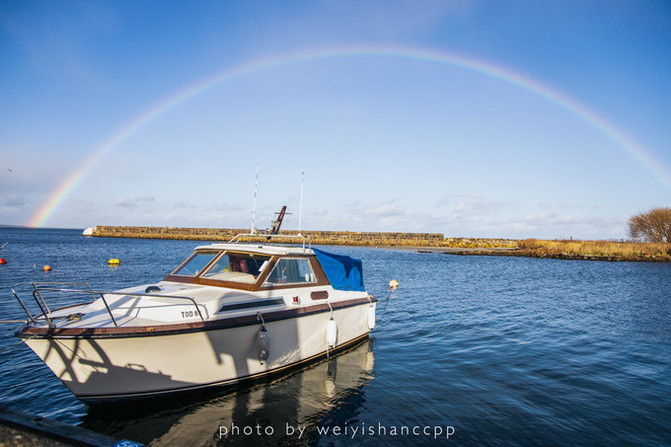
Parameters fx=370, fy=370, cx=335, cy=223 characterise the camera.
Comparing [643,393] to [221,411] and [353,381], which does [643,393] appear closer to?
[353,381]

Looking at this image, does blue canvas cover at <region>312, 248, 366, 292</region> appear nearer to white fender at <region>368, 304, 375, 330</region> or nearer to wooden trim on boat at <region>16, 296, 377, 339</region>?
white fender at <region>368, 304, 375, 330</region>

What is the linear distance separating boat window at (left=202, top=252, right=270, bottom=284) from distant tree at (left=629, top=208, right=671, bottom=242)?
81.6 m

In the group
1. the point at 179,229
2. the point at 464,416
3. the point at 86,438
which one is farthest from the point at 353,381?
the point at 179,229

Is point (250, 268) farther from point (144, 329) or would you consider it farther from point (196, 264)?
point (144, 329)

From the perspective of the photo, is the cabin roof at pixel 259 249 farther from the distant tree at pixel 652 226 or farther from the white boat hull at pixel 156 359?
the distant tree at pixel 652 226

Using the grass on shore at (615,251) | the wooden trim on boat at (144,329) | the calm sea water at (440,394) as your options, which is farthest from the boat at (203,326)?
the grass on shore at (615,251)

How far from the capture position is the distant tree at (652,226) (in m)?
64.9

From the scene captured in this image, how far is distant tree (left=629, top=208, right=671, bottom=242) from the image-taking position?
213 feet

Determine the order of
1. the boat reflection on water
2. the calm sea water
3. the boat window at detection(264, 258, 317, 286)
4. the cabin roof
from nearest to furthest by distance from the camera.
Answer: the boat reflection on water → the calm sea water → the boat window at detection(264, 258, 317, 286) → the cabin roof

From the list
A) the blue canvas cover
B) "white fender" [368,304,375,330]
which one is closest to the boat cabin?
the blue canvas cover

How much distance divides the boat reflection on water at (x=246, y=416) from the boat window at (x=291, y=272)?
2.18 meters

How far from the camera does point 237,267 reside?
29.2ft

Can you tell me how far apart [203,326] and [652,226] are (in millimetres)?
85154

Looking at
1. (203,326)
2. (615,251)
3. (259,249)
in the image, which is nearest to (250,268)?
(259,249)
